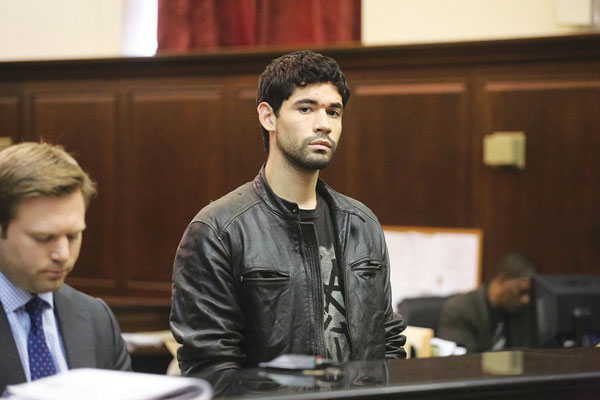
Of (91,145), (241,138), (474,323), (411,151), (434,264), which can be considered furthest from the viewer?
(91,145)

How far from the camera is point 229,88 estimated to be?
5.42 metres

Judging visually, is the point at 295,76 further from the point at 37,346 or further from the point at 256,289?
the point at 37,346

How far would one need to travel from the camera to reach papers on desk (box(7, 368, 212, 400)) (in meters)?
1.25

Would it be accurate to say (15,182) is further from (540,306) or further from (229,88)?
(229,88)

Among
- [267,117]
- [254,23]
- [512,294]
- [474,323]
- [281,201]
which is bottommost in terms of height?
[474,323]

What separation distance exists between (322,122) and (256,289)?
460mm

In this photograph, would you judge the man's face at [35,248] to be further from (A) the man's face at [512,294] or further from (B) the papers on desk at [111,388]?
(A) the man's face at [512,294]

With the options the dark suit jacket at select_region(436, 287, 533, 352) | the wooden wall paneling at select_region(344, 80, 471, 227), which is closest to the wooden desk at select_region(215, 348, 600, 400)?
the dark suit jacket at select_region(436, 287, 533, 352)

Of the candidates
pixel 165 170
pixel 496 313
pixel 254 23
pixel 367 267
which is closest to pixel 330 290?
pixel 367 267

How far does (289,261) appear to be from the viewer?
6.96ft

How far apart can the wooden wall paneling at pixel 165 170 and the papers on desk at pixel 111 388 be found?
4100mm

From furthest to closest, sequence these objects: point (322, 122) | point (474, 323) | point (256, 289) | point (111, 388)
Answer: point (474, 323)
point (322, 122)
point (256, 289)
point (111, 388)

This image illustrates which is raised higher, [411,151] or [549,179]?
[411,151]

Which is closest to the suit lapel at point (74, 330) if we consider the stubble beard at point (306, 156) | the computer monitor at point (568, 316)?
the stubble beard at point (306, 156)
